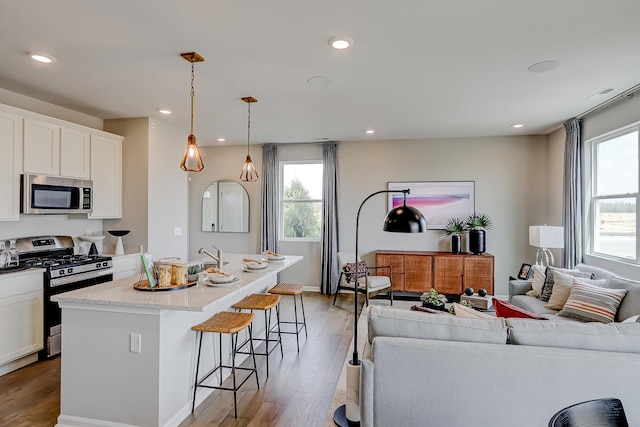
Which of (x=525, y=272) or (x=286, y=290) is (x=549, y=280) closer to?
(x=525, y=272)

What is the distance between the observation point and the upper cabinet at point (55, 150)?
3.63m

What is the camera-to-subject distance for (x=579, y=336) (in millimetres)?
1930

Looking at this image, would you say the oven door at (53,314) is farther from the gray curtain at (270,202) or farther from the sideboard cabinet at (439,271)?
the sideboard cabinet at (439,271)

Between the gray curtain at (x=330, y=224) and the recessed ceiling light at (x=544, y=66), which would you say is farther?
the gray curtain at (x=330, y=224)

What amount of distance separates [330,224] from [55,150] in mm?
4013

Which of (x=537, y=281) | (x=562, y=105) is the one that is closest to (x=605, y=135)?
(x=562, y=105)

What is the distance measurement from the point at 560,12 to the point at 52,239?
17.2 ft

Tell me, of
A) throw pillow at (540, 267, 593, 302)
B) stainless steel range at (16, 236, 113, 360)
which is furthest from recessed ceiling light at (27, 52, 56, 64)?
throw pillow at (540, 267, 593, 302)

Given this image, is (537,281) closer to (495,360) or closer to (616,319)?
(616,319)

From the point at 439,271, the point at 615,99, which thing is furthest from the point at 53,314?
the point at 615,99

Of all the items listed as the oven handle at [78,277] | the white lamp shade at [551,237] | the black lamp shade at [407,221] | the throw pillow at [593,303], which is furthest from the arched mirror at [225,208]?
the throw pillow at [593,303]

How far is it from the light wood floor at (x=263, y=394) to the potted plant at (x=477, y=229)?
2.96 meters

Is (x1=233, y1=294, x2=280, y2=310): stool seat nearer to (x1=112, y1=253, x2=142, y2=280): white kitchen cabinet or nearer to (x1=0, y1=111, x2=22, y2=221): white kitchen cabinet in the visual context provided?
(x1=112, y1=253, x2=142, y2=280): white kitchen cabinet

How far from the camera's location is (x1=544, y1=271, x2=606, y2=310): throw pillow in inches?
140
